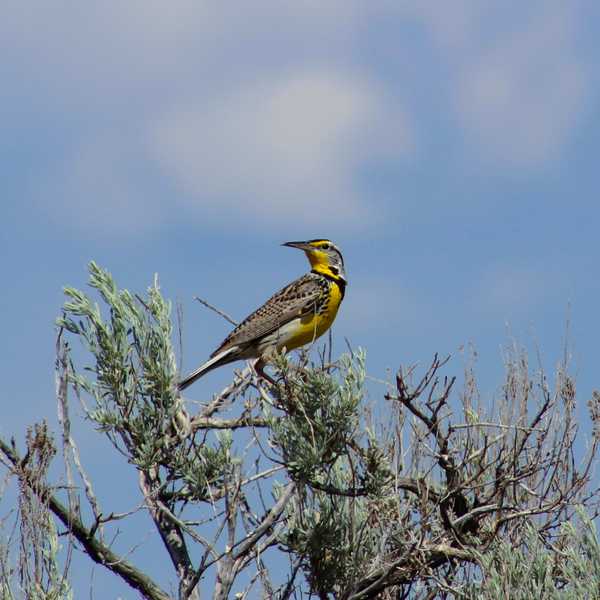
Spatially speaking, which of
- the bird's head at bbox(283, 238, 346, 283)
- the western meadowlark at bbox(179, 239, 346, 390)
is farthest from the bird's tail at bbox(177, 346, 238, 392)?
the bird's head at bbox(283, 238, 346, 283)

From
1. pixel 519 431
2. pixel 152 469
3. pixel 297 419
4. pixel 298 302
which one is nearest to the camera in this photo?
pixel 297 419

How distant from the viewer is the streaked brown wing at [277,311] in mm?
8828

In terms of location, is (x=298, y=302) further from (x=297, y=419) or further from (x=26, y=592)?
(x=26, y=592)

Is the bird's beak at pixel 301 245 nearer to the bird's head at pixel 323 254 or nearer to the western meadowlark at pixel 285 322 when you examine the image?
the bird's head at pixel 323 254

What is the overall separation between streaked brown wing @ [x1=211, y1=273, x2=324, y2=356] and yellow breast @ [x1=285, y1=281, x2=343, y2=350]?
0.28 ft

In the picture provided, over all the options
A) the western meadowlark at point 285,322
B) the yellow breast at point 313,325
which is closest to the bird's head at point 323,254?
the western meadowlark at point 285,322

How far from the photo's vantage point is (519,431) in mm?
8141

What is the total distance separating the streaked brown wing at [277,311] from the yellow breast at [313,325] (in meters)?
0.08

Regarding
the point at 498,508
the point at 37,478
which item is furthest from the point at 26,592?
the point at 498,508

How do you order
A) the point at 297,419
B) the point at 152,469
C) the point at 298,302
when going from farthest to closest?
the point at 298,302
the point at 152,469
the point at 297,419

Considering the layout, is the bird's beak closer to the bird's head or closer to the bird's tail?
Result: the bird's head

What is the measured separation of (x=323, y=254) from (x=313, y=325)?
112 cm

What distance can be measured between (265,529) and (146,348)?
4.29 feet

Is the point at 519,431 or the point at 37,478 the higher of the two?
the point at 519,431
